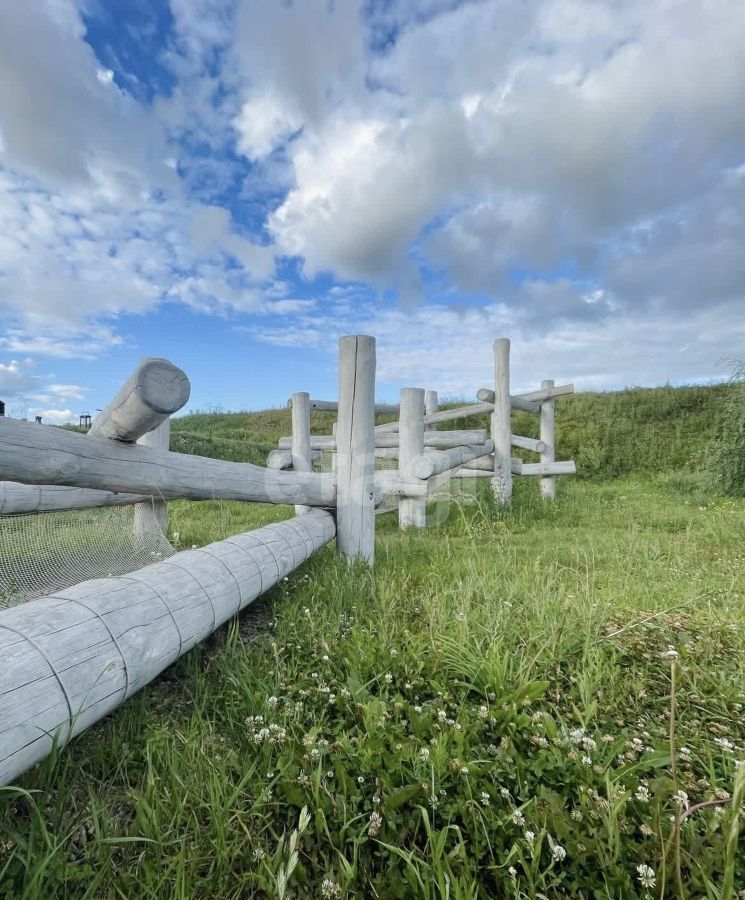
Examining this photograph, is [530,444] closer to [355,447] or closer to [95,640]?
[355,447]

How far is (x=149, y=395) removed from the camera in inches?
87.2

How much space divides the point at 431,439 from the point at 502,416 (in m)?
1.33

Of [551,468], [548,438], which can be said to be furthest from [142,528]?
[548,438]

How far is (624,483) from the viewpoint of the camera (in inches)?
464

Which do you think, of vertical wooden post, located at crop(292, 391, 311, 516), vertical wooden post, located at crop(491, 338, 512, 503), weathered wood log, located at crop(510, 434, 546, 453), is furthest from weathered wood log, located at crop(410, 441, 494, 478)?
weathered wood log, located at crop(510, 434, 546, 453)

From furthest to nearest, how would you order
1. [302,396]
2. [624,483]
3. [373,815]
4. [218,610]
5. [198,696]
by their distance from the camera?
[624,483] < [302,396] < [218,610] < [198,696] < [373,815]

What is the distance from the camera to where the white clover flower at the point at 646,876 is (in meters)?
1.21

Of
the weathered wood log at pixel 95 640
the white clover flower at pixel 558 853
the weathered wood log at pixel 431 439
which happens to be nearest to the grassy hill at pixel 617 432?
the weathered wood log at pixel 431 439

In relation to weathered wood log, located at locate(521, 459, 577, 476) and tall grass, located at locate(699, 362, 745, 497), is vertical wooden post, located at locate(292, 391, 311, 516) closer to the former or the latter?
weathered wood log, located at locate(521, 459, 577, 476)

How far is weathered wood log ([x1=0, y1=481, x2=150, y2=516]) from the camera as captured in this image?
418cm

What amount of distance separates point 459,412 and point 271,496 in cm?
610

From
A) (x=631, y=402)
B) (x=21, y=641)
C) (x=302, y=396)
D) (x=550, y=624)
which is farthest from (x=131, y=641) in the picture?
(x=631, y=402)

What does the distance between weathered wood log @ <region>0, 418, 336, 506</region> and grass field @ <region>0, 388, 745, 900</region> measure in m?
0.84

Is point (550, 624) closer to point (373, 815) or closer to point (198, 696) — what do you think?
point (373, 815)
